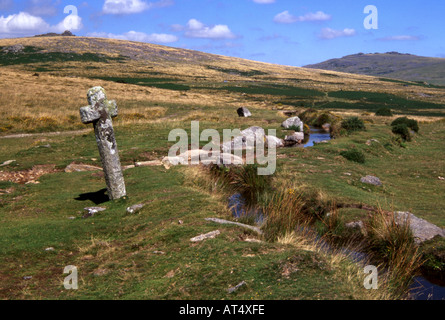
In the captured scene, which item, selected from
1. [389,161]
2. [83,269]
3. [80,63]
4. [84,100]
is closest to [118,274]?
[83,269]

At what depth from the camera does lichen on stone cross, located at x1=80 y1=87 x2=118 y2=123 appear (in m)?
13.5

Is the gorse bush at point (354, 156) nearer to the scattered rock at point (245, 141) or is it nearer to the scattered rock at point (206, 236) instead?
the scattered rock at point (245, 141)

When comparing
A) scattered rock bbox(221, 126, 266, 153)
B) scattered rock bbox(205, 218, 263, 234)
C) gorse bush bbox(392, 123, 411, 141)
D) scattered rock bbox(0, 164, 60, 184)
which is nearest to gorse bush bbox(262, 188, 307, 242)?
scattered rock bbox(205, 218, 263, 234)

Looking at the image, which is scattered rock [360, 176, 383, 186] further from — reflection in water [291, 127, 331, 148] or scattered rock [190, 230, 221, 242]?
reflection in water [291, 127, 331, 148]

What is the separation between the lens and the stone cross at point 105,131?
13703 millimetres

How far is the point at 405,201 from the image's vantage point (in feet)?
53.9

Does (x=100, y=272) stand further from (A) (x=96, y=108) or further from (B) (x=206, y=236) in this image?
(A) (x=96, y=108)

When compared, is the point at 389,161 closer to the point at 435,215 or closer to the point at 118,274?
the point at 435,215

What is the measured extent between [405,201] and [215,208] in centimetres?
942

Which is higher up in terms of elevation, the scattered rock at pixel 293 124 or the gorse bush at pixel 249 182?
the scattered rock at pixel 293 124

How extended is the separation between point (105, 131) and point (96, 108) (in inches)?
37.0

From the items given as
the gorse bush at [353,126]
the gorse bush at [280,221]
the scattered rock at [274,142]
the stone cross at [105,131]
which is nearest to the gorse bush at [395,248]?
the gorse bush at [280,221]

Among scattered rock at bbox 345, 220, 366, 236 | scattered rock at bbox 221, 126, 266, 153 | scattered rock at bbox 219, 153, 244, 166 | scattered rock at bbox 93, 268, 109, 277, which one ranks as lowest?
scattered rock at bbox 345, 220, 366, 236

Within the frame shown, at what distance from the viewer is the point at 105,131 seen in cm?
1396
